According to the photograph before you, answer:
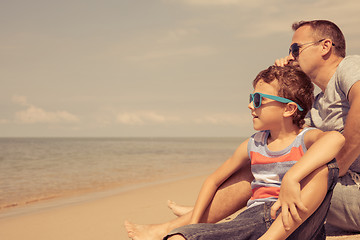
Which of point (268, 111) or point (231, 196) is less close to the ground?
point (268, 111)

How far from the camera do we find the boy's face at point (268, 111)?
2.38m

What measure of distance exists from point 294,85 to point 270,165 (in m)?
0.55

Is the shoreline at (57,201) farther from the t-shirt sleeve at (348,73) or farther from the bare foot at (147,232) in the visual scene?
the t-shirt sleeve at (348,73)

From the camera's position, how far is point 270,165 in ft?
7.67

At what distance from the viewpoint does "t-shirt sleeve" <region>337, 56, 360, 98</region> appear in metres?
2.53

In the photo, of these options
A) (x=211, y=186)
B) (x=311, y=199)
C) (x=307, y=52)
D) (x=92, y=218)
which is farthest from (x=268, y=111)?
(x=92, y=218)

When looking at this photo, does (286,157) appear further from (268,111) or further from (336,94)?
(336,94)

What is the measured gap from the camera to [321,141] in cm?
199

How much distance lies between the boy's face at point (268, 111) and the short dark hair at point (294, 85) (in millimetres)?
40

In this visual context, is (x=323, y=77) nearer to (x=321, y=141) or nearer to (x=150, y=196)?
(x=321, y=141)

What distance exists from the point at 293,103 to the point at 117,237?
134 inches

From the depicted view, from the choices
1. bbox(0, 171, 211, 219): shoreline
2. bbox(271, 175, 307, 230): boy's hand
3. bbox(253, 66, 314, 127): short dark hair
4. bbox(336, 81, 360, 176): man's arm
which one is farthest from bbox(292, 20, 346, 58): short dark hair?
bbox(0, 171, 211, 219): shoreline

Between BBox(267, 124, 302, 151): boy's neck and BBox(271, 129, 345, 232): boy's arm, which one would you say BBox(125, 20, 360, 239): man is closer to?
BBox(267, 124, 302, 151): boy's neck

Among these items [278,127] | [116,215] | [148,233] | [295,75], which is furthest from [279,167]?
[116,215]
